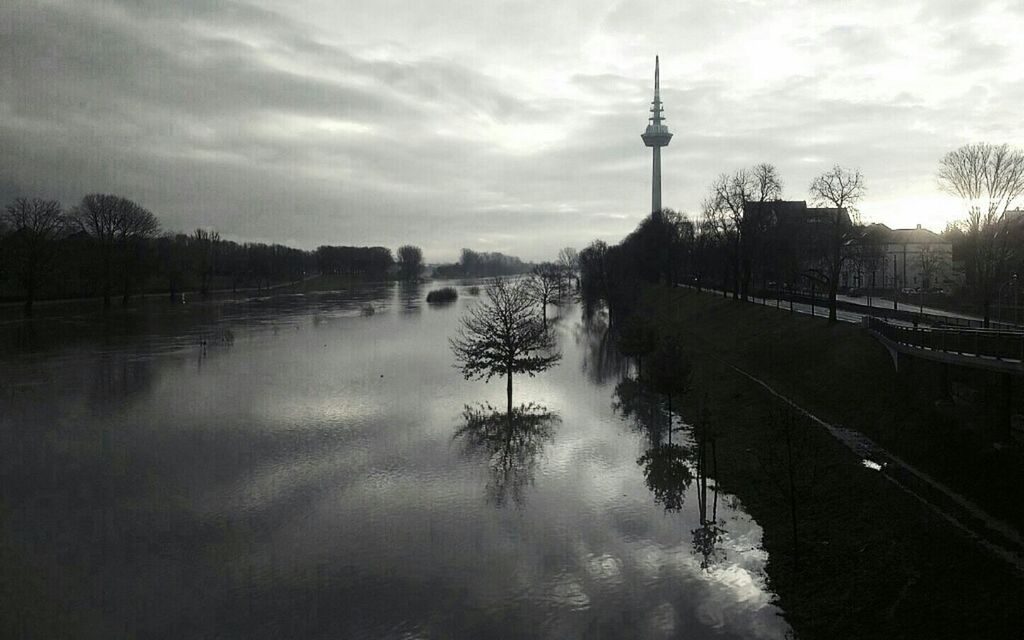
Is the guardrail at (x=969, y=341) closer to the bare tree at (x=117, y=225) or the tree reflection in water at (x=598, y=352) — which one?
the tree reflection in water at (x=598, y=352)

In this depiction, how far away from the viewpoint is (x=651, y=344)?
40438 millimetres

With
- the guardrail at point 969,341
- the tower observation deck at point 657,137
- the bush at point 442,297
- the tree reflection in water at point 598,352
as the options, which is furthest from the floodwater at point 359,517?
the tower observation deck at point 657,137

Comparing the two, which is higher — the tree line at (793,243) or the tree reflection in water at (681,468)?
the tree line at (793,243)

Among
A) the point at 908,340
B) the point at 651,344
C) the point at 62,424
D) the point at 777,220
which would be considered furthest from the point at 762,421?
the point at 777,220

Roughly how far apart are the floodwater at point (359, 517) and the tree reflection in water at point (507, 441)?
0.14m

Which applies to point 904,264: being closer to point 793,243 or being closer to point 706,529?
point 793,243

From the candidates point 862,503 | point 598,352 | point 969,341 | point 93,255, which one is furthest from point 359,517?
point 93,255

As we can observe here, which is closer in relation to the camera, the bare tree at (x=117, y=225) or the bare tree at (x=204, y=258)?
the bare tree at (x=117, y=225)

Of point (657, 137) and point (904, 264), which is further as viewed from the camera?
point (657, 137)

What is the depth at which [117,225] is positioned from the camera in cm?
10144

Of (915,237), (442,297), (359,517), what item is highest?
(915,237)

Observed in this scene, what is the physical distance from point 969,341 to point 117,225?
114 m

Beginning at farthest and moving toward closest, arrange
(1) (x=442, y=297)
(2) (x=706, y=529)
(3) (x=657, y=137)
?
(3) (x=657, y=137) → (1) (x=442, y=297) → (2) (x=706, y=529)

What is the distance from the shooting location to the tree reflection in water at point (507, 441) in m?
21.6
